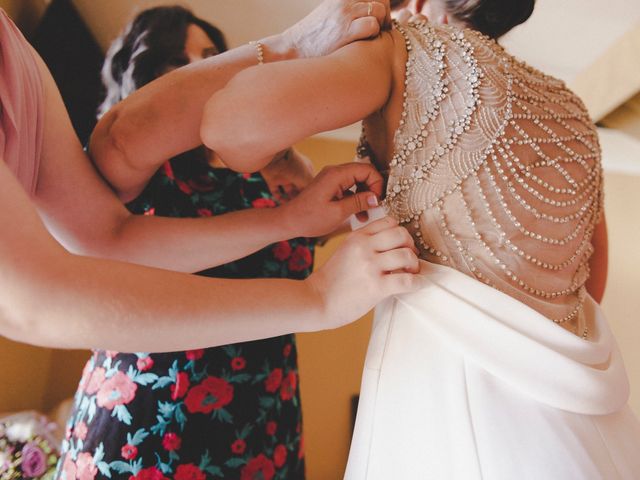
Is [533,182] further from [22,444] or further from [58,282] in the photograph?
[22,444]

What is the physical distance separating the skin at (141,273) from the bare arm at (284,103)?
0.29 ft

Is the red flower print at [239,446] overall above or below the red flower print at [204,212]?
below

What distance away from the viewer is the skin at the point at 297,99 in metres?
0.46

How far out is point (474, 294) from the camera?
49cm

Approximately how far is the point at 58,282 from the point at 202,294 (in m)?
0.12

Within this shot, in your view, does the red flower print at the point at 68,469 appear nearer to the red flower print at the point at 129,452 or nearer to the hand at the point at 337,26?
the red flower print at the point at 129,452

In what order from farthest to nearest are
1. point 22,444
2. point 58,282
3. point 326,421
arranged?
point 326,421 < point 22,444 < point 58,282

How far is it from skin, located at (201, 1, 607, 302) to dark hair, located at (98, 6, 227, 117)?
0.66m

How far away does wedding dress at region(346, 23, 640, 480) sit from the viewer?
0.45m

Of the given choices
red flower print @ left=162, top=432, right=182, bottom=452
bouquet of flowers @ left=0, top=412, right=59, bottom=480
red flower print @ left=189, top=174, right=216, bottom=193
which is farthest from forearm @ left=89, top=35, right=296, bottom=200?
bouquet of flowers @ left=0, top=412, right=59, bottom=480

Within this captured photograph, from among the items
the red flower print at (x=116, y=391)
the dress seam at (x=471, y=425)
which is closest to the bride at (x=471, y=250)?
the dress seam at (x=471, y=425)

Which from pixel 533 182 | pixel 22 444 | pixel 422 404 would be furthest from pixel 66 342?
pixel 22 444

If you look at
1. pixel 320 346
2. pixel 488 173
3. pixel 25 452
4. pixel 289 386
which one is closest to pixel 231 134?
pixel 488 173

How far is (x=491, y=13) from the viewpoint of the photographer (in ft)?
2.13
